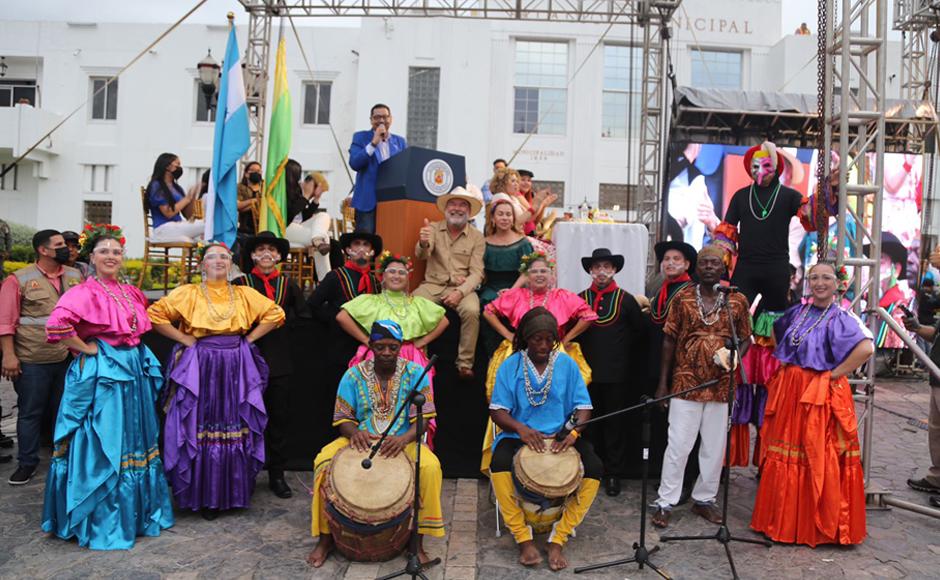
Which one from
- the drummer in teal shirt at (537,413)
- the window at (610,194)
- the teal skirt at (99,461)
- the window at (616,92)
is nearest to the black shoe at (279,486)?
the teal skirt at (99,461)

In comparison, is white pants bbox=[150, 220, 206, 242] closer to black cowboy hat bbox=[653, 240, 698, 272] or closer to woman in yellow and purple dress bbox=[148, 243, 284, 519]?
woman in yellow and purple dress bbox=[148, 243, 284, 519]

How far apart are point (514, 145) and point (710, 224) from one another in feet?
20.2

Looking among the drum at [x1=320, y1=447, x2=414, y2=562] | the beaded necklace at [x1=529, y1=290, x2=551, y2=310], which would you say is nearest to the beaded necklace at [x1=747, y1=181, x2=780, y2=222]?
the beaded necklace at [x1=529, y1=290, x2=551, y2=310]

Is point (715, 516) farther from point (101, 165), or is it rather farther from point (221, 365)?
point (101, 165)

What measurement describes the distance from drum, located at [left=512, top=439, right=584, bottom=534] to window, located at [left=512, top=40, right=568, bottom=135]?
15152mm

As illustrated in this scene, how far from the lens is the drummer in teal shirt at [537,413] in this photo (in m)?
4.42

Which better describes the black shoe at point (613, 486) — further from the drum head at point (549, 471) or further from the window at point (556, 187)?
the window at point (556, 187)

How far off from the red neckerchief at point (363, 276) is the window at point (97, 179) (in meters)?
17.1

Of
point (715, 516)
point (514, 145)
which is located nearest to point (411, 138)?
point (514, 145)

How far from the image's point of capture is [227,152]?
7.17m

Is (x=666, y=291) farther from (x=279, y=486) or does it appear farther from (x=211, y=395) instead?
(x=211, y=395)

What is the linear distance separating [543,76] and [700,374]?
1506 centimetres

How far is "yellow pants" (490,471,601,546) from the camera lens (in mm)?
4398

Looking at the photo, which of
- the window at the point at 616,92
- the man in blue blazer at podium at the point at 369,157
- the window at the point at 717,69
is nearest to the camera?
the man in blue blazer at podium at the point at 369,157
